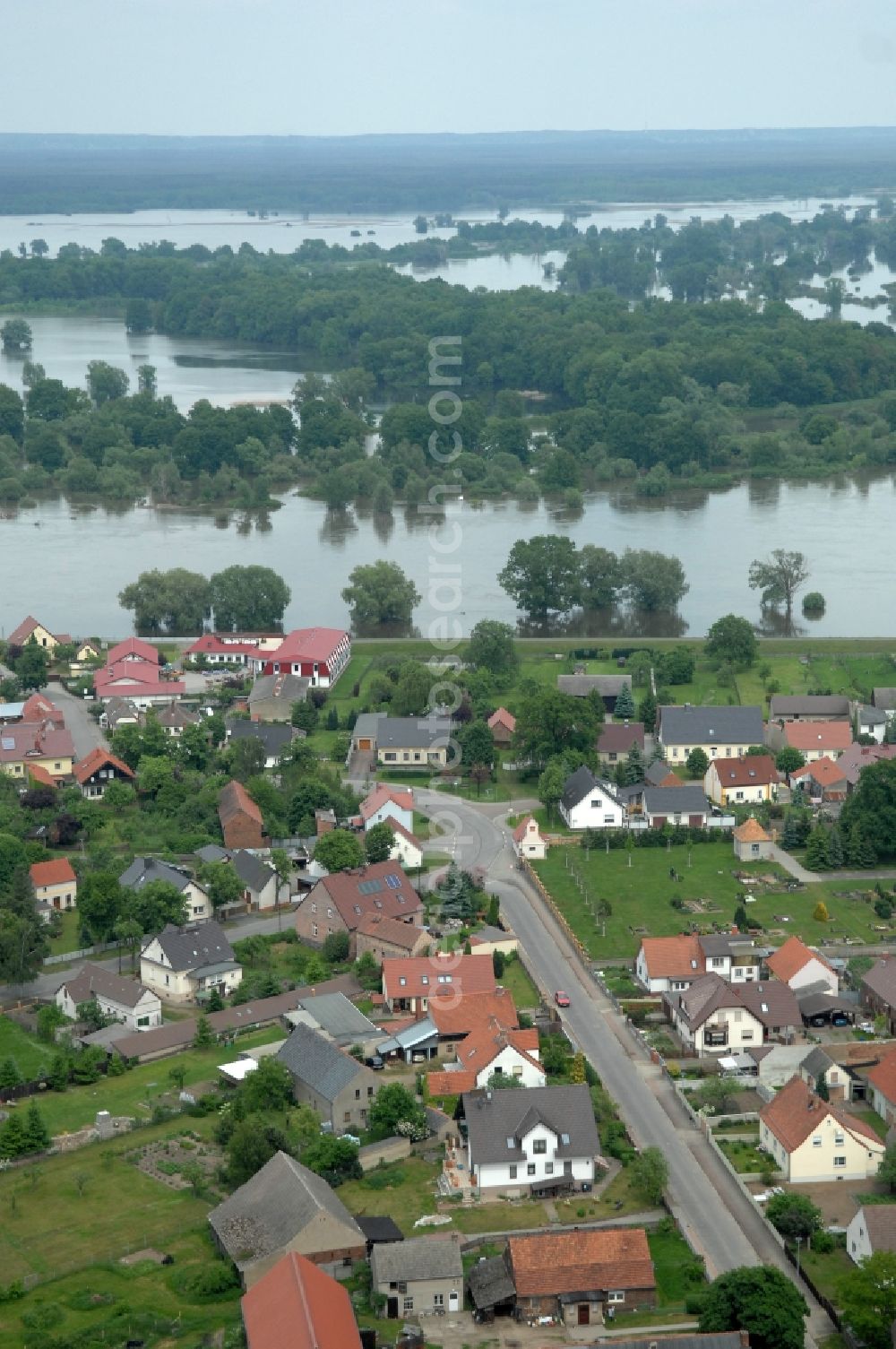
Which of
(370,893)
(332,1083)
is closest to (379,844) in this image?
(370,893)

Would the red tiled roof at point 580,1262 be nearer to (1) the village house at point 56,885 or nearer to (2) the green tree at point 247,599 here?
(1) the village house at point 56,885

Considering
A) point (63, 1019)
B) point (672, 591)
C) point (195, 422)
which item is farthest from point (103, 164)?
point (63, 1019)

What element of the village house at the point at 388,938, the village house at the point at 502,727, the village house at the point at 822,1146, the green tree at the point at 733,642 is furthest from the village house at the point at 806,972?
the green tree at the point at 733,642

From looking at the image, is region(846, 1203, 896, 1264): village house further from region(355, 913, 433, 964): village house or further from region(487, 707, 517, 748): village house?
region(487, 707, 517, 748): village house

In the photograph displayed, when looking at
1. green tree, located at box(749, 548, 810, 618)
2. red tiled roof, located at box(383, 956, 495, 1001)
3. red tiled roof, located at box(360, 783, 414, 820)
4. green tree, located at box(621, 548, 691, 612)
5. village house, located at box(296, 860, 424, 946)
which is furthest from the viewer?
green tree, located at box(749, 548, 810, 618)

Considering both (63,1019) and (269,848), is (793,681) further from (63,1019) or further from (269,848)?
(63,1019)

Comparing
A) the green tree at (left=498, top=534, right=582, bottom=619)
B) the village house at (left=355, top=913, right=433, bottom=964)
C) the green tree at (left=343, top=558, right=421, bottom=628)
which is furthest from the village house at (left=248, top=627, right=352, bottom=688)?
the village house at (left=355, top=913, right=433, bottom=964)
